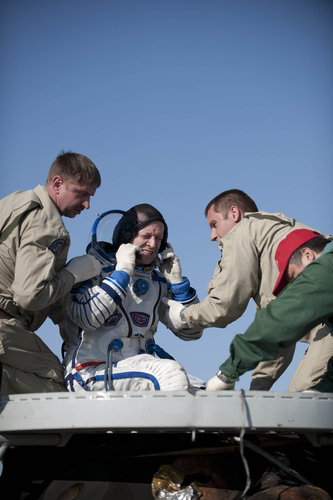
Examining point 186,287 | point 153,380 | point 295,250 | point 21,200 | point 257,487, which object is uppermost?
point 21,200

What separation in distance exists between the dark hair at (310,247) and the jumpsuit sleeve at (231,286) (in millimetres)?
811

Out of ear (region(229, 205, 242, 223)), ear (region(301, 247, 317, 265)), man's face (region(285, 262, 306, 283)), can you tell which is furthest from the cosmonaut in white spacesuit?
ear (region(301, 247, 317, 265))

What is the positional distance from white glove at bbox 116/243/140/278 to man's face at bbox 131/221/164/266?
0.23 meters

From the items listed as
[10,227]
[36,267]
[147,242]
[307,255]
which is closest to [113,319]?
[147,242]

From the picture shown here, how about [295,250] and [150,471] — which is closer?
[150,471]

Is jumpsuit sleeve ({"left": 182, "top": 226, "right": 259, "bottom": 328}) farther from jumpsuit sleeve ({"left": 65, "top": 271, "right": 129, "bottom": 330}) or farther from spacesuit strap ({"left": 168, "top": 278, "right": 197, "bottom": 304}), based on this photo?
jumpsuit sleeve ({"left": 65, "top": 271, "right": 129, "bottom": 330})

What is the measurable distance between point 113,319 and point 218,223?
1.59 m

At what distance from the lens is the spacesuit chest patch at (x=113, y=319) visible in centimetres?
474

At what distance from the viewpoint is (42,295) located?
404cm

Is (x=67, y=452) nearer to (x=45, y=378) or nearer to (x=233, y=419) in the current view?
(x=45, y=378)

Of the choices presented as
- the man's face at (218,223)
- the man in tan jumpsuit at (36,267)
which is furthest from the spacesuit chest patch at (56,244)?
the man's face at (218,223)

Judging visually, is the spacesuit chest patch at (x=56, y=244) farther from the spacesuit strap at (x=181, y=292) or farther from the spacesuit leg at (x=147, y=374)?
the spacesuit strap at (x=181, y=292)

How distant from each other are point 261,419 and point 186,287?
2.06 meters

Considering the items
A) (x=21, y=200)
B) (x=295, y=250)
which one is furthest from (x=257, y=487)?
(x=21, y=200)
